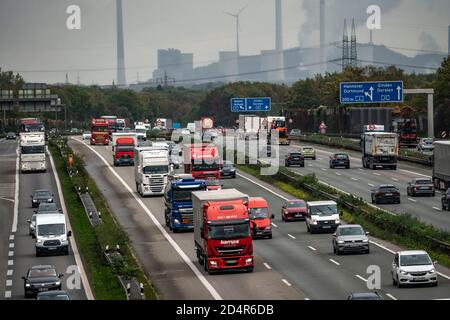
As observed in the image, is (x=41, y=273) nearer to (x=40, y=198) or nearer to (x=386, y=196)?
(x=386, y=196)

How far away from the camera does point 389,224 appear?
59500mm

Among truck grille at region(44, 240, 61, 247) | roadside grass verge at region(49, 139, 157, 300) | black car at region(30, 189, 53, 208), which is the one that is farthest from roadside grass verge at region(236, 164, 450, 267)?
black car at region(30, 189, 53, 208)

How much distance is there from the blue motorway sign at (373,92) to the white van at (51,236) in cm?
5452

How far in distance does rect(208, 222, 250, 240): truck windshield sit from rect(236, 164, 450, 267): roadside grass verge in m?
9.15

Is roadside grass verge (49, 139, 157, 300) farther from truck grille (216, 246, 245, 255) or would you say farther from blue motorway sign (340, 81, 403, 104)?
blue motorway sign (340, 81, 403, 104)

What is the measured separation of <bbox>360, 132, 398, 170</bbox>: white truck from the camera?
335 ft

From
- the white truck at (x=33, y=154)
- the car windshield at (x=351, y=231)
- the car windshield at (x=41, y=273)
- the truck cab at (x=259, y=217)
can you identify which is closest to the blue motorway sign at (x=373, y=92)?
the white truck at (x=33, y=154)

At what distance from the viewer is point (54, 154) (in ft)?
434

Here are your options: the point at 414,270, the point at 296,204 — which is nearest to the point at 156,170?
the point at 296,204

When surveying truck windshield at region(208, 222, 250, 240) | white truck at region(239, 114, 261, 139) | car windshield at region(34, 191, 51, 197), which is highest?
white truck at region(239, 114, 261, 139)

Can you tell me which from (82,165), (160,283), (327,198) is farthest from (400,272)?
(82,165)

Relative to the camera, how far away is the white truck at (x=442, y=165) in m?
82.1

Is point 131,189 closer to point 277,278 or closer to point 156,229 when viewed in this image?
point 156,229

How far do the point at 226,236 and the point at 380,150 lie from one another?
198 feet
